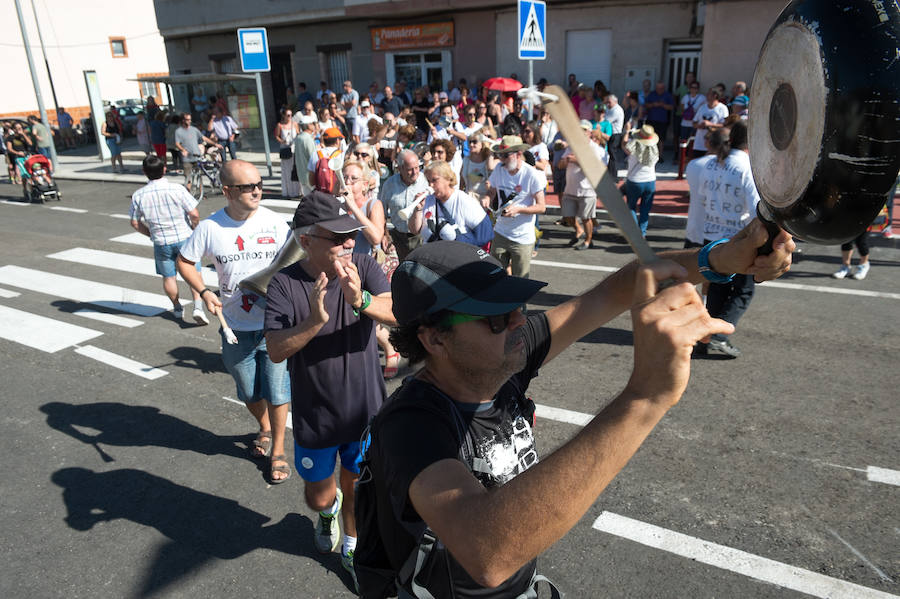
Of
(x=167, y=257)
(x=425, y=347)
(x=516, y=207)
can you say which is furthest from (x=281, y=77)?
(x=425, y=347)

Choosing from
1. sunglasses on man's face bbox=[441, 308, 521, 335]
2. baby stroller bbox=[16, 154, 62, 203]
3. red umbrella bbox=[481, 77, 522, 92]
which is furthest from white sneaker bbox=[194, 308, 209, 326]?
red umbrella bbox=[481, 77, 522, 92]

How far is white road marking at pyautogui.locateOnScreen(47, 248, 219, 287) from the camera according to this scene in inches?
391

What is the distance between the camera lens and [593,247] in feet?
32.8

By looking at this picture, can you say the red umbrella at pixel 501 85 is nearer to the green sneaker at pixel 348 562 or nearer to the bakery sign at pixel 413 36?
the bakery sign at pixel 413 36

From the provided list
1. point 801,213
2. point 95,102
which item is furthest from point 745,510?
point 95,102

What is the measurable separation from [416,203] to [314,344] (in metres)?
3.20

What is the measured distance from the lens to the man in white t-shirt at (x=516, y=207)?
673 centimetres

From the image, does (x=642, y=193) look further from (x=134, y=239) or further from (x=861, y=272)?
(x=134, y=239)

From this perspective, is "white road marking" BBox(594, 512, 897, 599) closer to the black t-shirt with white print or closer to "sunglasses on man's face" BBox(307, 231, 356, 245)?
the black t-shirt with white print

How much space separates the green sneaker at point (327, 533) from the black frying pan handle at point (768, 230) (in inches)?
105

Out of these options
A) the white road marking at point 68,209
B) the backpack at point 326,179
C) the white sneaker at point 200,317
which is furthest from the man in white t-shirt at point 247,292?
the white road marking at point 68,209

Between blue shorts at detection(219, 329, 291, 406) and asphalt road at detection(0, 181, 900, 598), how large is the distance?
0.62 m

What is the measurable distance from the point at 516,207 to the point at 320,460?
153 inches

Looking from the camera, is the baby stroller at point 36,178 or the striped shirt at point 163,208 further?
the baby stroller at point 36,178
